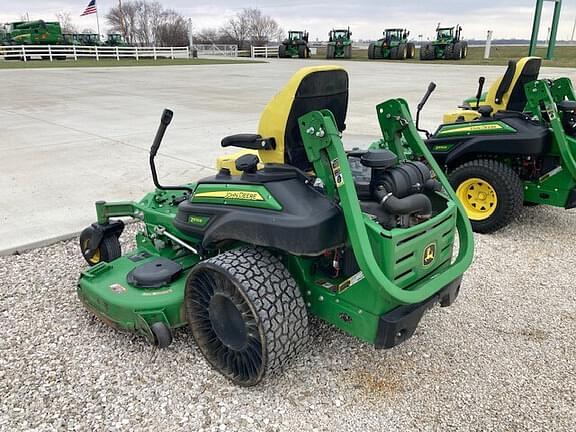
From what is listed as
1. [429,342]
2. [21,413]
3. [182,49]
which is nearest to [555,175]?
[429,342]

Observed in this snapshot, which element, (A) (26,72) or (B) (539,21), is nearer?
(A) (26,72)

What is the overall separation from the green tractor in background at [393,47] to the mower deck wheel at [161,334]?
1168 inches

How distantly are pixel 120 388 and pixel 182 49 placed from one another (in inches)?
1432

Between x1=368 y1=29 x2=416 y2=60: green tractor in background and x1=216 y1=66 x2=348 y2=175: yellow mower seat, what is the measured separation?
95.4 ft

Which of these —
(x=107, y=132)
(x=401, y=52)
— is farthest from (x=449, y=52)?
(x=107, y=132)

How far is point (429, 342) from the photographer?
2723 mm

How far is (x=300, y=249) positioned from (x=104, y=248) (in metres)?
1.76

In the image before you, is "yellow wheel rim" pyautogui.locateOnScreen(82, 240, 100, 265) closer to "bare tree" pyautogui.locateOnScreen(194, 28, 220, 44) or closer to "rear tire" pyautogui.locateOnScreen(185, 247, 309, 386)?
"rear tire" pyautogui.locateOnScreen(185, 247, 309, 386)

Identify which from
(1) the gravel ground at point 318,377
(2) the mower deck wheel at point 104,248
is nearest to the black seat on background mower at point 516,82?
(1) the gravel ground at point 318,377

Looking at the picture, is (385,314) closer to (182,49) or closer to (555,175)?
(555,175)

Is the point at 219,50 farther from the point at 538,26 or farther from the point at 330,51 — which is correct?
the point at 538,26

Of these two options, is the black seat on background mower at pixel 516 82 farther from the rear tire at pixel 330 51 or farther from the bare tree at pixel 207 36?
the bare tree at pixel 207 36

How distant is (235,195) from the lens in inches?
92.4

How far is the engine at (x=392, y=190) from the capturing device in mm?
2227
